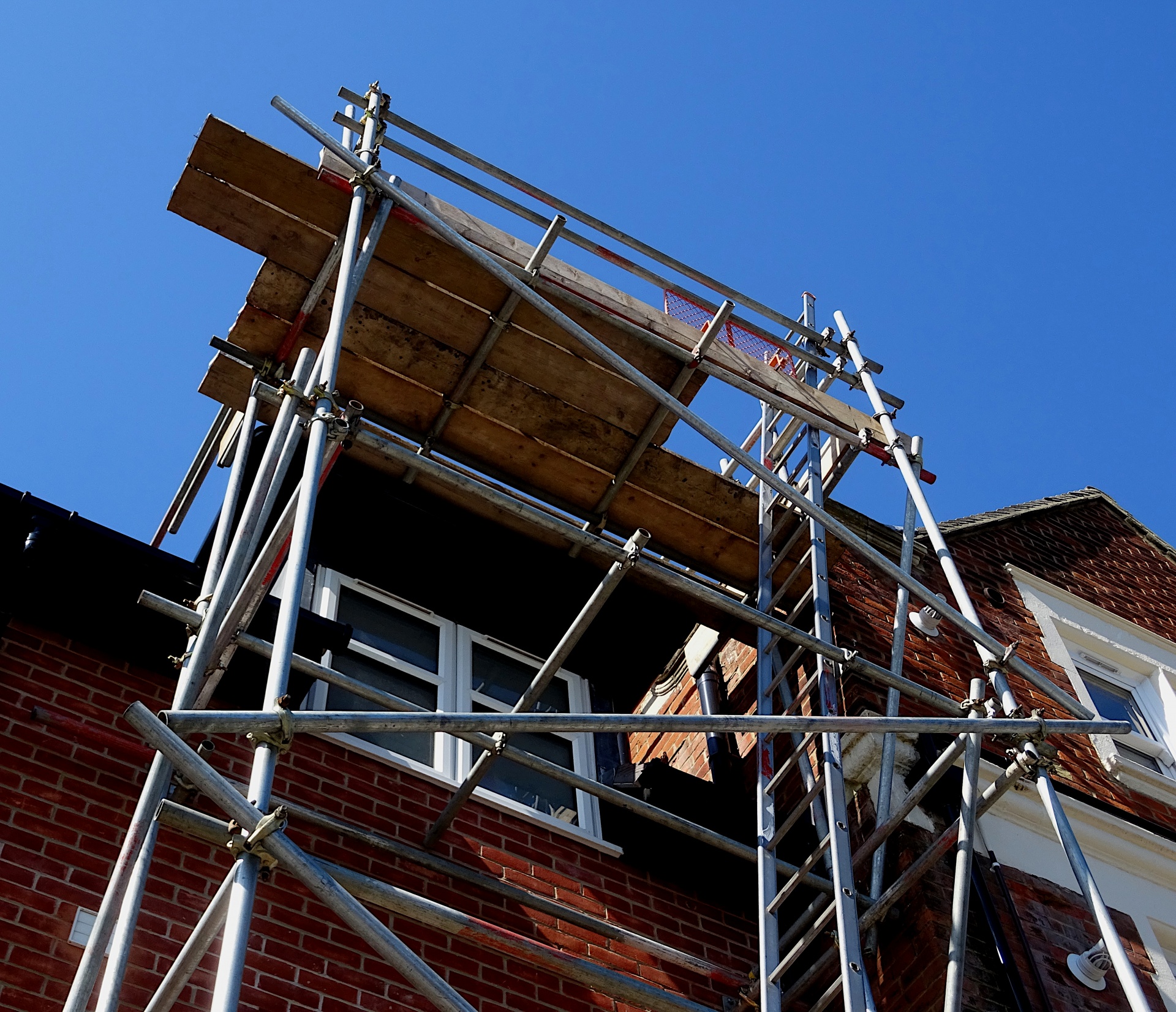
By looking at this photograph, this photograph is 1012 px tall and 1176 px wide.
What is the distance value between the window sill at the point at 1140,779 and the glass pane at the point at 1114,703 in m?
1.20

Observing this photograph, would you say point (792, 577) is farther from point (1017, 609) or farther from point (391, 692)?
point (1017, 609)

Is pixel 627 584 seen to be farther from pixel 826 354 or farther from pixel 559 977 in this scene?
pixel 559 977

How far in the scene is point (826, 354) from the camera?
356 inches

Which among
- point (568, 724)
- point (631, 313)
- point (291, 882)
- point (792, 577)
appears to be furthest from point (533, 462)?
point (568, 724)

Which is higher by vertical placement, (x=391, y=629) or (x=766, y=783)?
(x=391, y=629)

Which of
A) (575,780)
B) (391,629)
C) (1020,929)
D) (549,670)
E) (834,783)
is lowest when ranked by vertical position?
(1020,929)

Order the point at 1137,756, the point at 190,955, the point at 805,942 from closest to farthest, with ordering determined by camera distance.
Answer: the point at 190,955, the point at 805,942, the point at 1137,756

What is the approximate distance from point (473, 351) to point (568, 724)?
316 centimetres

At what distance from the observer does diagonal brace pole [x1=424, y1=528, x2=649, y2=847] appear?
568cm

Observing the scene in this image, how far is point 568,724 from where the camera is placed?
4633mm

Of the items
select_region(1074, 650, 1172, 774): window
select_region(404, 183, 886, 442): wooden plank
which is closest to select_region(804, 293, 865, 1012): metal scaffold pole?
select_region(404, 183, 886, 442): wooden plank

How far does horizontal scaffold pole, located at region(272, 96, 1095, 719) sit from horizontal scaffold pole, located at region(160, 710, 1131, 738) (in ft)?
1.91

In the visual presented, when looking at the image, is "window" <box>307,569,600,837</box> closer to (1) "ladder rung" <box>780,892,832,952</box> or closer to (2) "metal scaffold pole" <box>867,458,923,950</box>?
(1) "ladder rung" <box>780,892,832,952</box>

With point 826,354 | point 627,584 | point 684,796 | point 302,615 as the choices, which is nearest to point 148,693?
point 302,615
